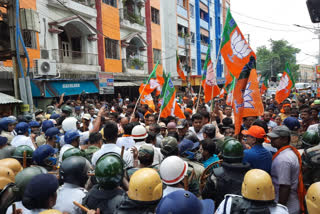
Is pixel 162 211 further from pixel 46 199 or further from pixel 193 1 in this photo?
pixel 193 1

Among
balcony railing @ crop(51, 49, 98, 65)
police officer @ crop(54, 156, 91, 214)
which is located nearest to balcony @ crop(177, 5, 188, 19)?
balcony railing @ crop(51, 49, 98, 65)

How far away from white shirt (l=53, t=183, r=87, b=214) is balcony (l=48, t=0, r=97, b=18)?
46.0 feet

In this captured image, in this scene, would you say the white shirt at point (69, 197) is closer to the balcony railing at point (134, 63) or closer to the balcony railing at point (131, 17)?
the balcony railing at point (131, 17)

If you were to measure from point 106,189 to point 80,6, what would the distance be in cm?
1570

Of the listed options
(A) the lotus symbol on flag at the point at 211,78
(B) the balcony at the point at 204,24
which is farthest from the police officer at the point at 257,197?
(B) the balcony at the point at 204,24

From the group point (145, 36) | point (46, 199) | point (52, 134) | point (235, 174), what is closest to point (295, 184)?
point (235, 174)

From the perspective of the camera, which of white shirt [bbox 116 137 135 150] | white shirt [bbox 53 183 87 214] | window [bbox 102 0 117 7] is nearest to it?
white shirt [bbox 53 183 87 214]

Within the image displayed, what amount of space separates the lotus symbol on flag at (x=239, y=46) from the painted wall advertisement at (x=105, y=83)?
38.0ft

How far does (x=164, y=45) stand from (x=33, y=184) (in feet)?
85.0

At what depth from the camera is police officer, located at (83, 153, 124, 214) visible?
93.0 inches

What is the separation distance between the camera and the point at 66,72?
1427cm

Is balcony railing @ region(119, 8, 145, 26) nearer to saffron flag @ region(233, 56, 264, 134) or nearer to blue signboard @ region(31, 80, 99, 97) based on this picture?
blue signboard @ region(31, 80, 99, 97)

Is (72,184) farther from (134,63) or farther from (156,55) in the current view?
(156,55)

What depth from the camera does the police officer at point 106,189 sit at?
236cm
